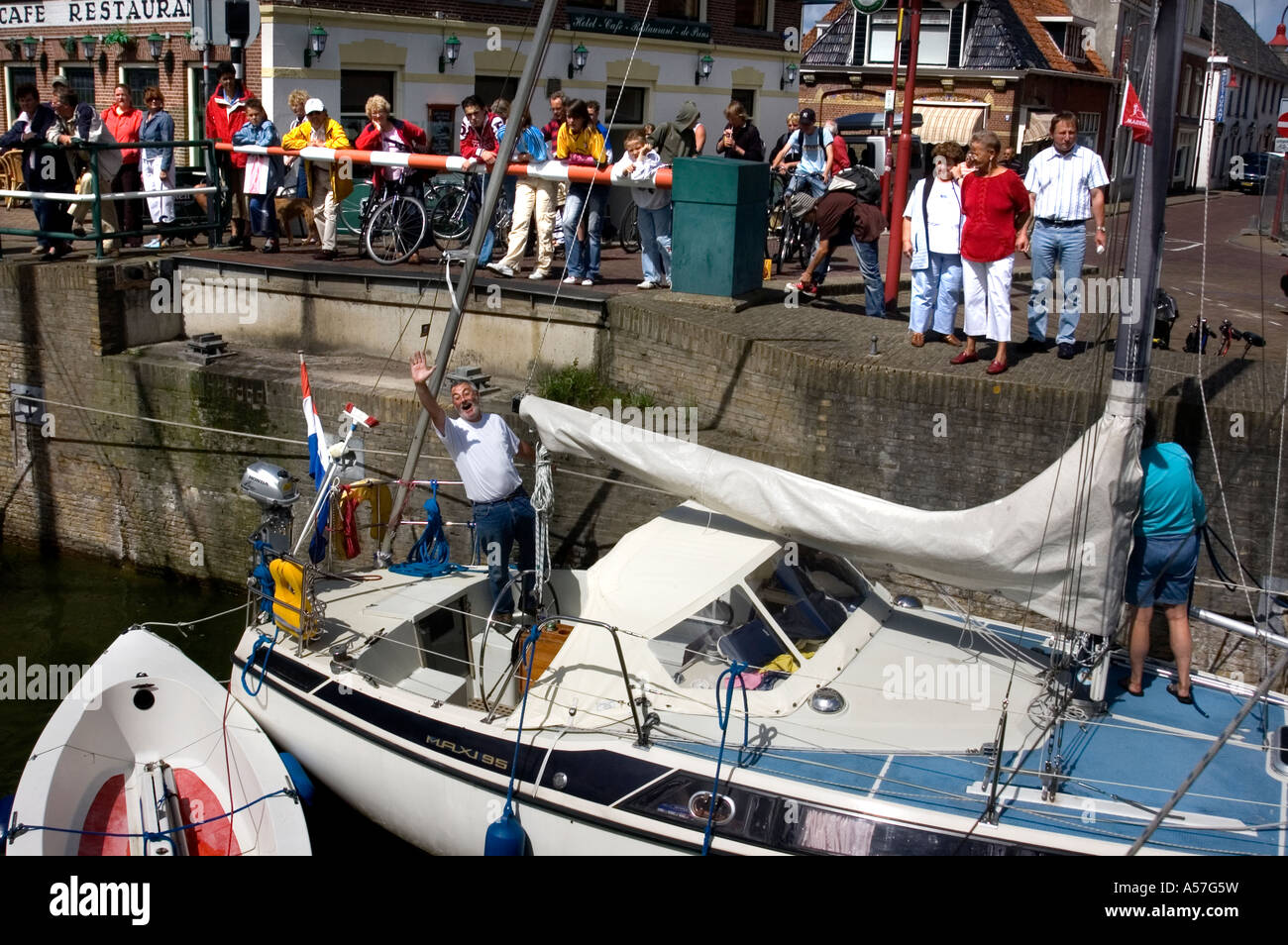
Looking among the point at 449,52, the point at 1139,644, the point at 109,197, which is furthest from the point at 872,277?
the point at 449,52

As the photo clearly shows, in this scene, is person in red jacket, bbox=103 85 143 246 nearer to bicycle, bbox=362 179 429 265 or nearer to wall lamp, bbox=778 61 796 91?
bicycle, bbox=362 179 429 265

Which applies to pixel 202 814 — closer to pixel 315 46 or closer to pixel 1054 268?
pixel 1054 268

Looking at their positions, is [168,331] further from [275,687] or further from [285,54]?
[275,687]

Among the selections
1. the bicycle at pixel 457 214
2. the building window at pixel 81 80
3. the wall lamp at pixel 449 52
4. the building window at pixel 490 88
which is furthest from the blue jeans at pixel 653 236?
the building window at pixel 81 80

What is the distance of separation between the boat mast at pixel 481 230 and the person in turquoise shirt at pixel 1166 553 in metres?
4.36

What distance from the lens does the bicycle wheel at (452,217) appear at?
12867 millimetres

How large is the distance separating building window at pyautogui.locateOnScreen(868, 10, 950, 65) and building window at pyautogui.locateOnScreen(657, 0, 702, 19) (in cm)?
1095

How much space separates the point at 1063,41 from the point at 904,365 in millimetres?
26886

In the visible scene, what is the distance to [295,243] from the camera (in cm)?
1387

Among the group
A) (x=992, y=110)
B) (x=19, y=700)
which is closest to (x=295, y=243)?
(x=19, y=700)

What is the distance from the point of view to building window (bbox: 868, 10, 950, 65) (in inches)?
1214

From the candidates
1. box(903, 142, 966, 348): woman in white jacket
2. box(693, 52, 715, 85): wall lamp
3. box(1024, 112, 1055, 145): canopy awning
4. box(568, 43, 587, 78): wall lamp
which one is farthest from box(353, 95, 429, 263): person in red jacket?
box(1024, 112, 1055, 145): canopy awning

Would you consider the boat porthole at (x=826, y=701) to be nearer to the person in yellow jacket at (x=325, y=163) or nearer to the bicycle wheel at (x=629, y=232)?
the person in yellow jacket at (x=325, y=163)

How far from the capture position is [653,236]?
11.5m
